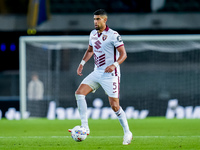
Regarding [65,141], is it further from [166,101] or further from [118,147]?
[166,101]

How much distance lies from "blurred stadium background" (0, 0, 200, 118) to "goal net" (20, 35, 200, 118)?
1.3 inches

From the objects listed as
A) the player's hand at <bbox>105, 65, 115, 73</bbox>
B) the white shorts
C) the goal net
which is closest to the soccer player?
the white shorts

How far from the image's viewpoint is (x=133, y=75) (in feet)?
55.5

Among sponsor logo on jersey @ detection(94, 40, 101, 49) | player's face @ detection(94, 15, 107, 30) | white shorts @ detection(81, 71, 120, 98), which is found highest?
→ player's face @ detection(94, 15, 107, 30)

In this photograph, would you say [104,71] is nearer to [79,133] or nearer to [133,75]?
[79,133]

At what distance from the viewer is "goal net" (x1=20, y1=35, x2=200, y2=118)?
1565cm

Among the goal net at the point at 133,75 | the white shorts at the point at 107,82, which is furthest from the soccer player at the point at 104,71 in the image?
the goal net at the point at 133,75

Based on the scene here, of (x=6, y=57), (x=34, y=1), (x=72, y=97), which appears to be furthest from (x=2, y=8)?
(x=72, y=97)

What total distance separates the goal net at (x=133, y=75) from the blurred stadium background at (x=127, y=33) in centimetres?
3

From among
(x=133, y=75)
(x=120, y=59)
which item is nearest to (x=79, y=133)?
(x=120, y=59)

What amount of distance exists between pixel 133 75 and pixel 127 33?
5.93 m

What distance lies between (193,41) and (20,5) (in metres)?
9.53

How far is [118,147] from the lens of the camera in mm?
7035

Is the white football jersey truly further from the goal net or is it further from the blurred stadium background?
the blurred stadium background
